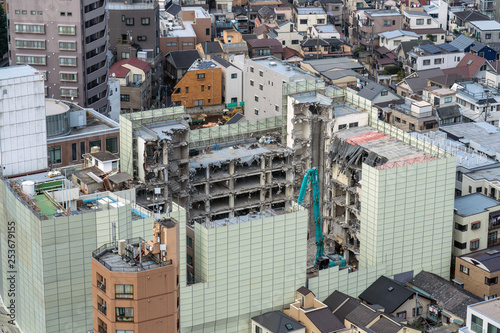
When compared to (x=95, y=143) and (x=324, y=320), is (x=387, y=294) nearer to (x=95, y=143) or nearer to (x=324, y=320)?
(x=324, y=320)

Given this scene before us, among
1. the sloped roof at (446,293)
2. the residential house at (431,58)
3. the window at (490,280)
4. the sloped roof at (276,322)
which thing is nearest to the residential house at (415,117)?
the residential house at (431,58)

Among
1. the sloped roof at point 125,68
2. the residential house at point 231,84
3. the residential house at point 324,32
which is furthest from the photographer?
the residential house at point 324,32

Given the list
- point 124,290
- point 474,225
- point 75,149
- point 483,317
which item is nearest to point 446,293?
point 474,225

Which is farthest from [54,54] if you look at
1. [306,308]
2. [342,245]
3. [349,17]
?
[349,17]

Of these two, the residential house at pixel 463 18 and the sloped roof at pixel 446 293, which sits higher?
the residential house at pixel 463 18

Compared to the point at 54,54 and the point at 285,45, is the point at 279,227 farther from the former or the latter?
the point at 285,45

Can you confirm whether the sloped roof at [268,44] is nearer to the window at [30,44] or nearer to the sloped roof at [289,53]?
the sloped roof at [289,53]

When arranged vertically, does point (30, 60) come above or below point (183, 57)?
above
